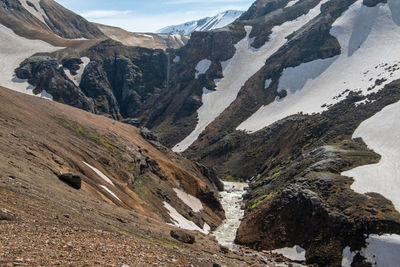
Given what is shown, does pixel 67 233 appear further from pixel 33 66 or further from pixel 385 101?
pixel 33 66

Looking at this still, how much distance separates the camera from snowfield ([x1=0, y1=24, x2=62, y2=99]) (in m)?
149

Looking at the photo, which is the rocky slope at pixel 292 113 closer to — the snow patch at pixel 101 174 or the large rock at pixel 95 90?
the large rock at pixel 95 90

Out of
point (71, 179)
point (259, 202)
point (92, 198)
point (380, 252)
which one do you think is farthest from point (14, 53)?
point (380, 252)

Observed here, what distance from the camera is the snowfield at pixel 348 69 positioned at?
397 feet

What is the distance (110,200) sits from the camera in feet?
135

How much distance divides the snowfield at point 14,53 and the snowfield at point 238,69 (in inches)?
2535

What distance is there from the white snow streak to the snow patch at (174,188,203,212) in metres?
25.9

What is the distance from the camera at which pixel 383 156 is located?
215 feet

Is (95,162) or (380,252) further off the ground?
(380,252)

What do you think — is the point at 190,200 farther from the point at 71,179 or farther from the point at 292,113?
the point at 292,113

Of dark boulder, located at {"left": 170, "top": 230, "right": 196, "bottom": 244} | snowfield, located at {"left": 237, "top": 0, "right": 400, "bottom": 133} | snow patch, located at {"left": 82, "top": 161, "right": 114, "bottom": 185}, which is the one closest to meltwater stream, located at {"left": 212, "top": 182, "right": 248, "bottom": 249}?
snow patch, located at {"left": 82, "top": 161, "right": 114, "bottom": 185}

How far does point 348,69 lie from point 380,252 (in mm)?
103629

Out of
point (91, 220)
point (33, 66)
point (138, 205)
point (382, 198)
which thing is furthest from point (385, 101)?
point (33, 66)

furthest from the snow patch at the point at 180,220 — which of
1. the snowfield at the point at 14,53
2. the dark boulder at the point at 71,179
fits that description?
the snowfield at the point at 14,53
